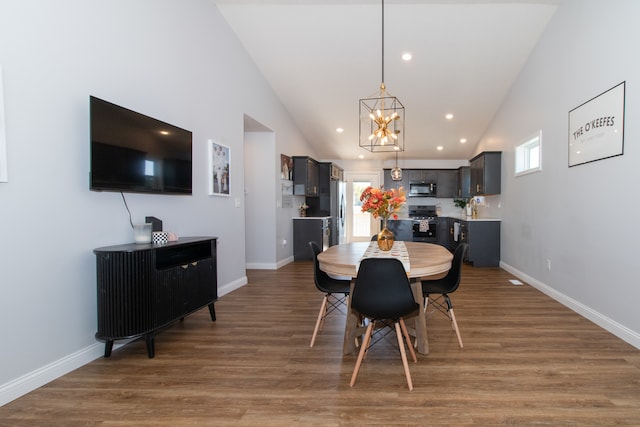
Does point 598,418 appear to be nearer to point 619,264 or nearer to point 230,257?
point 619,264

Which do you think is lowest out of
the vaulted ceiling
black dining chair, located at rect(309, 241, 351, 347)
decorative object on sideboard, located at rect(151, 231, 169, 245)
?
black dining chair, located at rect(309, 241, 351, 347)

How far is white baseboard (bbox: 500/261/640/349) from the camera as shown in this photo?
2.71 meters

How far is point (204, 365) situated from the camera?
2.39 metres

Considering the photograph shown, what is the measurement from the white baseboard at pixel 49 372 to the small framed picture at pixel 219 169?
1890 mm

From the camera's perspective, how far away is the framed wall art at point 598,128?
2906 millimetres

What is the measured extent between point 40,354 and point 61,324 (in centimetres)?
20

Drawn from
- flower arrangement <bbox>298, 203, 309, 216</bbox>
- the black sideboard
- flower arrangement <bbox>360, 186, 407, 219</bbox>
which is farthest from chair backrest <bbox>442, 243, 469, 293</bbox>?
flower arrangement <bbox>298, 203, 309, 216</bbox>

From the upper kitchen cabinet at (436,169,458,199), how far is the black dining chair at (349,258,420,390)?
7493 mm

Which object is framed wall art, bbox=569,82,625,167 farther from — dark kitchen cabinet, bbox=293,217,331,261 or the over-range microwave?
the over-range microwave

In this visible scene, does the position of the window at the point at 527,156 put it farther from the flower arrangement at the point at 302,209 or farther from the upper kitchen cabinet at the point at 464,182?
the flower arrangement at the point at 302,209

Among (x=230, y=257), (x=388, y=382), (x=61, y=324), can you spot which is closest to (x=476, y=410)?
(x=388, y=382)

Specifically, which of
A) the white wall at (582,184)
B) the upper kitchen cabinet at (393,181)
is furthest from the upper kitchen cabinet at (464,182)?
the white wall at (582,184)

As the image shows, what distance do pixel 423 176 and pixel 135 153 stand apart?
25.3 feet

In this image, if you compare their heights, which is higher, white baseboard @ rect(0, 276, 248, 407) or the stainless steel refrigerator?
the stainless steel refrigerator
